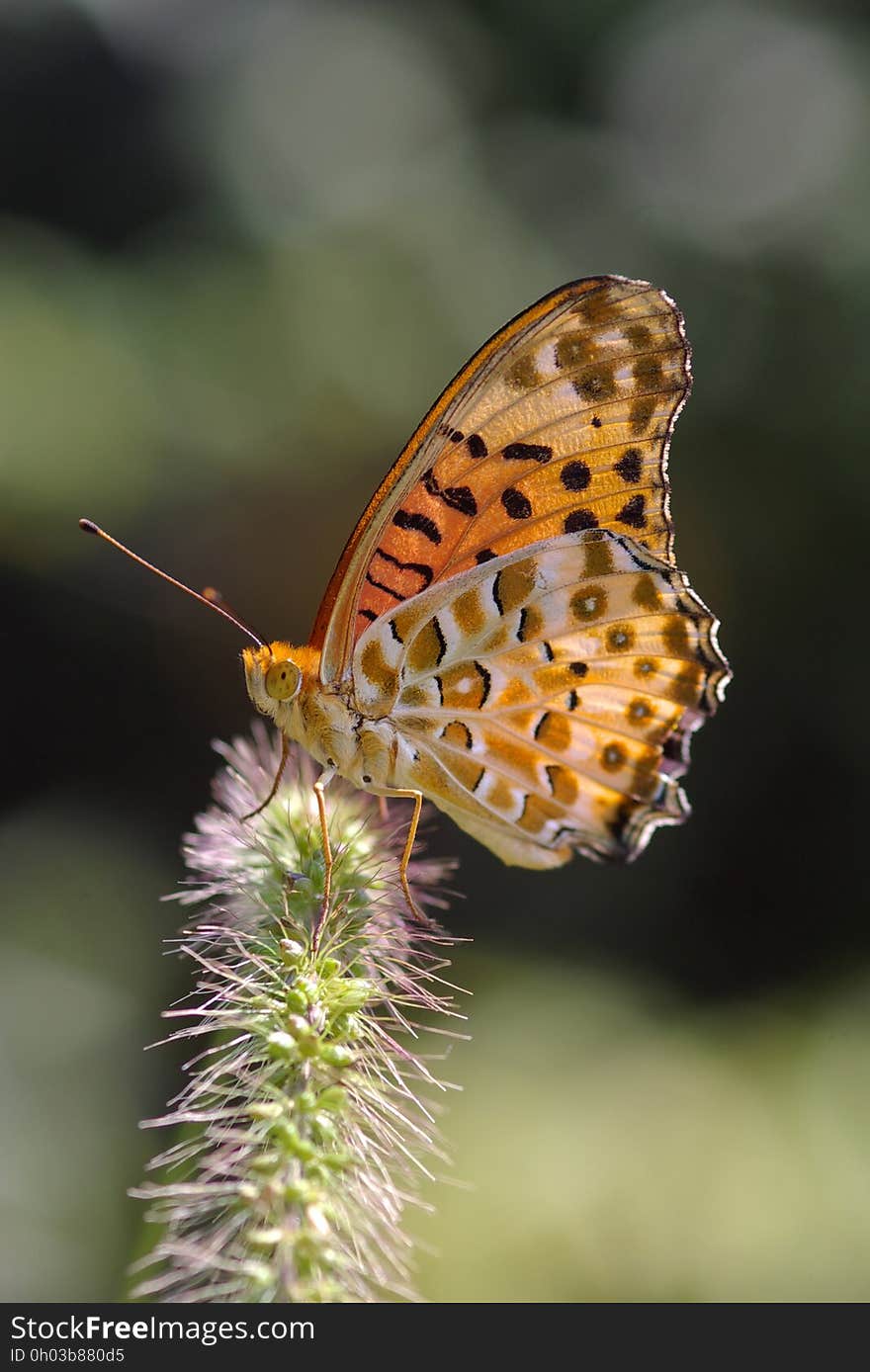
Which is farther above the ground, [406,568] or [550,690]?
[406,568]

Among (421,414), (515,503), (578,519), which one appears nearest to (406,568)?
(515,503)

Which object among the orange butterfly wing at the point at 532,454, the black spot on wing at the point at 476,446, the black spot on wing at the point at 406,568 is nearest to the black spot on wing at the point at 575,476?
the orange butterfly wing at the point at 532,454

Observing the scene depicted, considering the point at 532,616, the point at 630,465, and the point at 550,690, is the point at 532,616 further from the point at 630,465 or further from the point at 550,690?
the point at 630,465

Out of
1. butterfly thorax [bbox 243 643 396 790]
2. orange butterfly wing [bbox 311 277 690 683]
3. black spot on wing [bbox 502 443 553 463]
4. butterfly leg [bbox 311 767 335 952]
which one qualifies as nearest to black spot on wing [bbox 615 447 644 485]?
orange butterfly wing [bbox 311 277 690 683]

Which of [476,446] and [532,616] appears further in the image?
[532,616]

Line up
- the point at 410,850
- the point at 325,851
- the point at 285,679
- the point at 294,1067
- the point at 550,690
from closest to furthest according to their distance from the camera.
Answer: the point at 294,1067, the point at 325,851, the point at 410,850, the point at 285,679, the point at 550,690

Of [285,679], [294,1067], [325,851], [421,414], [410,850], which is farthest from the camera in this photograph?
[421,414]
